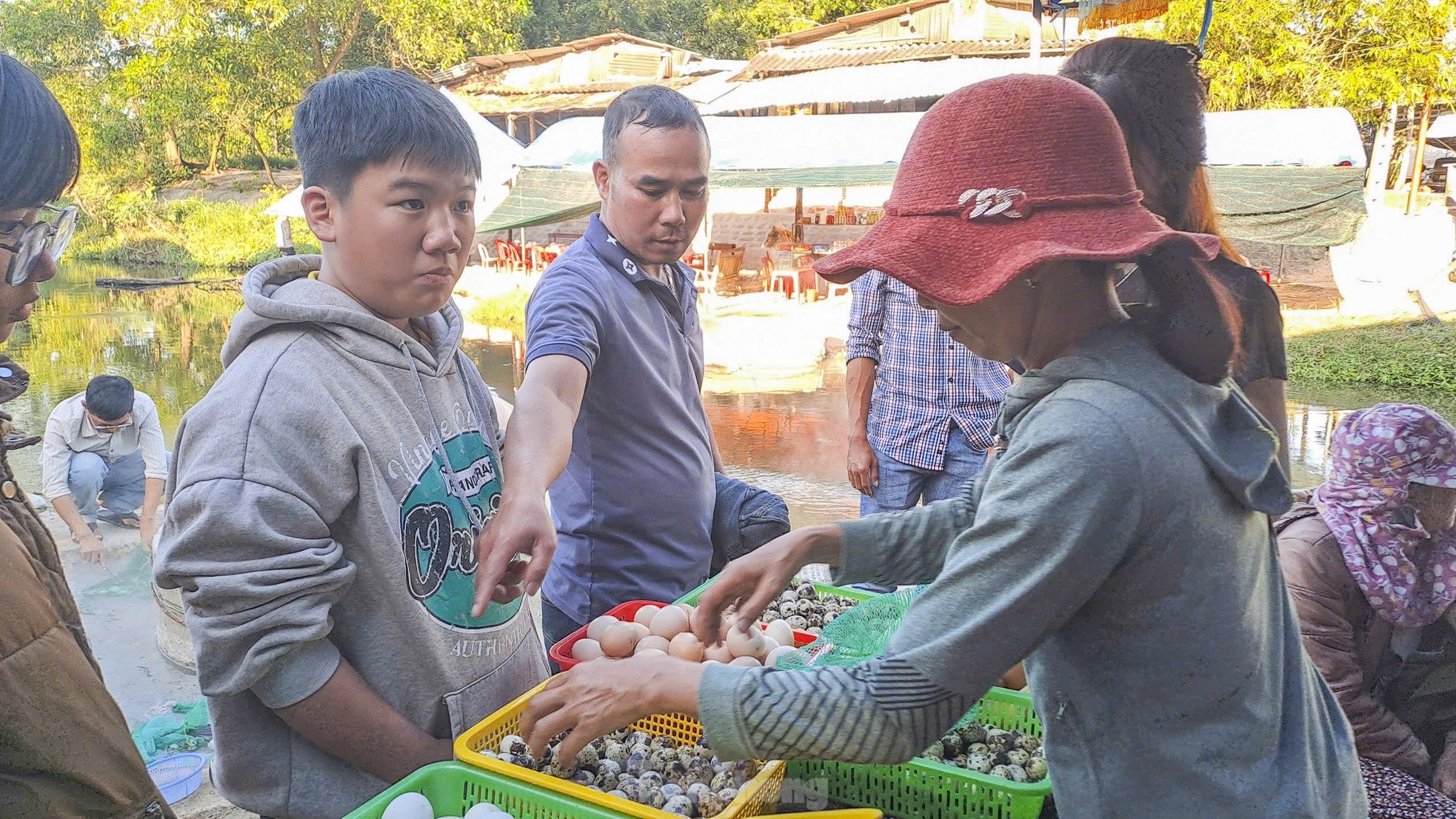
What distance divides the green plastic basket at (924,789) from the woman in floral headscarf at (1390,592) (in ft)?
4.75

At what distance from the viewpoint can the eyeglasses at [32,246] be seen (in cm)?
149

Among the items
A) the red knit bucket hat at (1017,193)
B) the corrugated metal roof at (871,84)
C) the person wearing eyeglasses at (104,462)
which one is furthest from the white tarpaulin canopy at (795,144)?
the red knit bucket hat at (1017,193)

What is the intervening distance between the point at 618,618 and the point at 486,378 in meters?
8.72

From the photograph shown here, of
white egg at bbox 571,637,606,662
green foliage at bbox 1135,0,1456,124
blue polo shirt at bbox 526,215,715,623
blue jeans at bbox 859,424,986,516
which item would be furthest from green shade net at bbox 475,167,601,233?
white egg at bbox 571,637,606,662

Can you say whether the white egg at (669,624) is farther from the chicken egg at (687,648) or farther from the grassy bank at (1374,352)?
the grassy bank at (1374,352)

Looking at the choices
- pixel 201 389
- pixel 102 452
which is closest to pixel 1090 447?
pixel 102 452

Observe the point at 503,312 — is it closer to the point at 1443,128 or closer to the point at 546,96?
the point at 546,96

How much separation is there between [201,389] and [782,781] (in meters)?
11.3

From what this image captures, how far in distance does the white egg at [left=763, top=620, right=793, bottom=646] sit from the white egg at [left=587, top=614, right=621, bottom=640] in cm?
33

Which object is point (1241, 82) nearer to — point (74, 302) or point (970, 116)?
point (970, 116)

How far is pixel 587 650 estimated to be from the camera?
210cm

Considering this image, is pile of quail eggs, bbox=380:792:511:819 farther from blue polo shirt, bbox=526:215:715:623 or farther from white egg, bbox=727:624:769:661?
blue polo shirt, bbox=526:215:715:623

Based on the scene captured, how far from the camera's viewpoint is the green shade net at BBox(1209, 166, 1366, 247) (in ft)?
35.9

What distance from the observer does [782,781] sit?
5.81 ft
